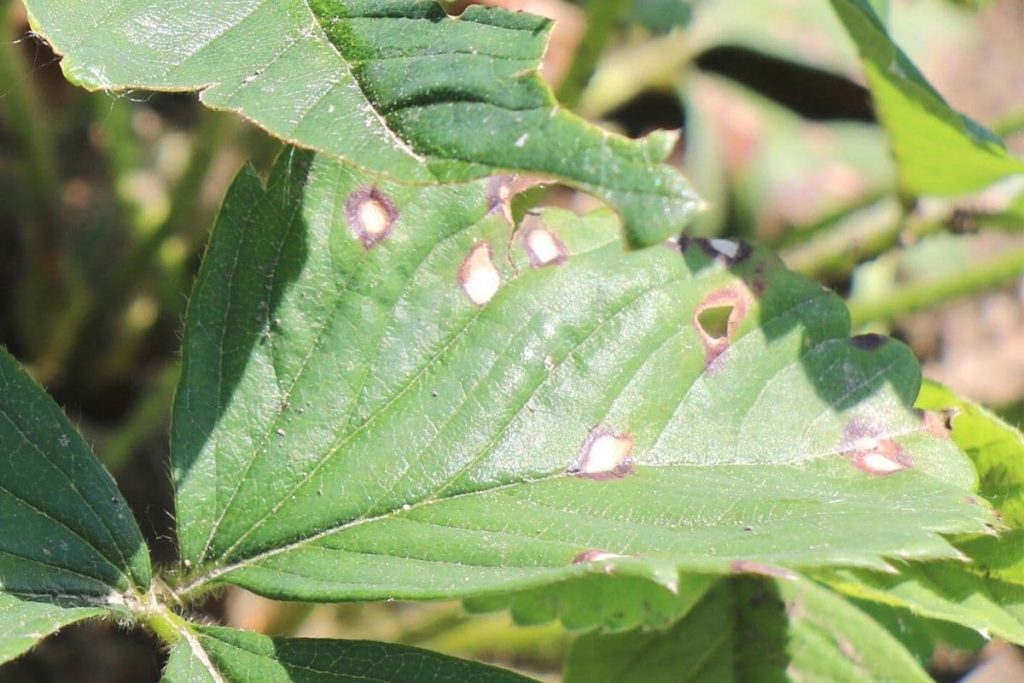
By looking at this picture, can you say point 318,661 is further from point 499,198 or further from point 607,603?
point 499,198

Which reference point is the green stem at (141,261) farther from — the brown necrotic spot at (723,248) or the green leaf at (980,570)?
the green leaf at (980,570)

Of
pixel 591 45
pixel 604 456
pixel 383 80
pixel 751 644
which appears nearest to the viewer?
pixel 383 80

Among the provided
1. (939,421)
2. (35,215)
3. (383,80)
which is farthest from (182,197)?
(939,421)

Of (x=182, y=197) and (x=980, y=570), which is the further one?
(x=182, y=197)

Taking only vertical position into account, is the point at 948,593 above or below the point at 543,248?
below

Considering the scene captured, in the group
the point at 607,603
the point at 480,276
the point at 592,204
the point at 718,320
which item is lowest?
the point at 592,204

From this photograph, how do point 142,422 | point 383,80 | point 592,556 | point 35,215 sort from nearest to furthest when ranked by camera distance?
1. point 383,80
2. point 592,556
3. point 142,422
4. point 35,215

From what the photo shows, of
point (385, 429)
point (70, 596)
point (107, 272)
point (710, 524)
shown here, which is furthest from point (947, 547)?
point (107, 272)
